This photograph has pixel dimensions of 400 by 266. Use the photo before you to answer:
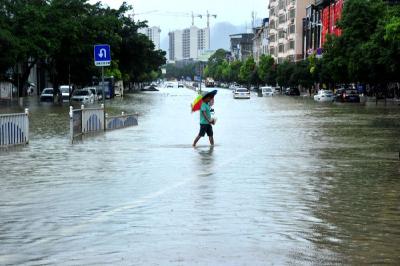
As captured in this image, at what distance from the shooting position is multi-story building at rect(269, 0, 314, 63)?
14888 centimetres

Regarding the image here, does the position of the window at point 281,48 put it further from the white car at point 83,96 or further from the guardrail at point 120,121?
the guardrail at point 120,121

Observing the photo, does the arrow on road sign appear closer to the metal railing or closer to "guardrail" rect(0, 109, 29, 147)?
the metal railing

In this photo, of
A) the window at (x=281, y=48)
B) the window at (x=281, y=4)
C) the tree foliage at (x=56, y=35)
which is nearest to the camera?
the tree foliage at (x=56, y=35)

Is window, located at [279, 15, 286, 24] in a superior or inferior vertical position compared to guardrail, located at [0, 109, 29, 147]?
superior

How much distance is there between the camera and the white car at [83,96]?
69.8m

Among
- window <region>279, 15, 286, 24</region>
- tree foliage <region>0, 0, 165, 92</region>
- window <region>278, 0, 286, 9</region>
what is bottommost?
tree foliage <region>0, 0, 165, 92</region>

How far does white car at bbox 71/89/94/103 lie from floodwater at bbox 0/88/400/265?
49252 mm

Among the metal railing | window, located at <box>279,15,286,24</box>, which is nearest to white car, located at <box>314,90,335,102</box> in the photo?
the metal railing

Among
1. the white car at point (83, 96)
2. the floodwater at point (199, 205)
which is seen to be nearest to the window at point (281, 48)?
the white car at point (83, 96)

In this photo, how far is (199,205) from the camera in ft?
35.5

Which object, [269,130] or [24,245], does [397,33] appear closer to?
[269,130]

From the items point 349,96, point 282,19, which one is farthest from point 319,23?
point 349,96

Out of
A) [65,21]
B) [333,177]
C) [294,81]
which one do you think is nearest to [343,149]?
[333,177]

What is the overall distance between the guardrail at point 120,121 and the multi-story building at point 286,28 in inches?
4614
